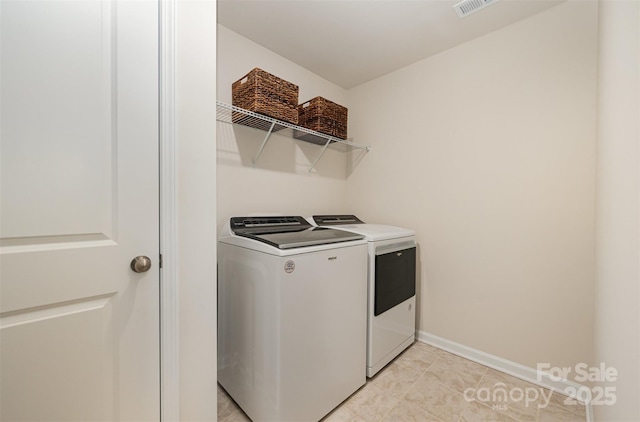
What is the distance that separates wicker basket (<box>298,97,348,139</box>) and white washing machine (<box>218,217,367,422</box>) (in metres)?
1.02

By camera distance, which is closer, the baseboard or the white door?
the white door

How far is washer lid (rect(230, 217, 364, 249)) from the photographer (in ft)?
4.67

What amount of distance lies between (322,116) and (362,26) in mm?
699

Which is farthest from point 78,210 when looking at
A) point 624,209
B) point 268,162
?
point 624,209

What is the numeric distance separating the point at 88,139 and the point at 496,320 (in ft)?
8.58

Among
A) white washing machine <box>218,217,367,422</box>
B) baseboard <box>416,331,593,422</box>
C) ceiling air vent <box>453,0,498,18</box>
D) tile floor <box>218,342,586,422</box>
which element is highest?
ceiling air vent <box>453,0,498,18</box>

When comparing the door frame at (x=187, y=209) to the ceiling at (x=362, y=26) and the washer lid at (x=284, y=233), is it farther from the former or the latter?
the ceiling at (x=362, y=26)

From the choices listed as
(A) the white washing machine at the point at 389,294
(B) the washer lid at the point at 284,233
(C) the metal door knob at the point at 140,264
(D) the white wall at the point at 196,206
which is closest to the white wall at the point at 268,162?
(B) the washer lid at the point at 284,233

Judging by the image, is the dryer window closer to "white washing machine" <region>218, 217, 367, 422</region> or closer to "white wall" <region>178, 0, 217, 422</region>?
"white washing machine" <region>218, 217, 367, 422</region>

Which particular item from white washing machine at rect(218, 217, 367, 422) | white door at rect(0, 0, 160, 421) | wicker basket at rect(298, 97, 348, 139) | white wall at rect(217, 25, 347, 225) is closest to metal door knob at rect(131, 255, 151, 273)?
white door at rect(0, 0, 160, 421)

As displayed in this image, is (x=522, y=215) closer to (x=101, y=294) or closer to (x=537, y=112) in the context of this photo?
(x=537, y=112)

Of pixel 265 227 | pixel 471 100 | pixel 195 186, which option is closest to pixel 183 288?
pixel 195 186

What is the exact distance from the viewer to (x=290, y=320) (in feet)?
4.40

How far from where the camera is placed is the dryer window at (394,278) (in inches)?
72.6
